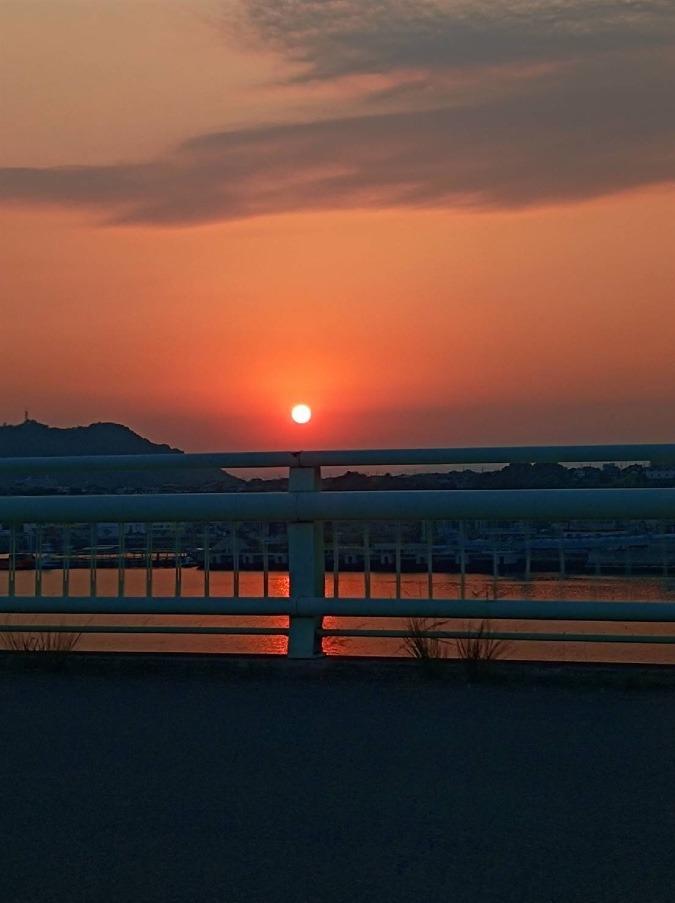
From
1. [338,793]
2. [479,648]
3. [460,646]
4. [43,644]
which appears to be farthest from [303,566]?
[338,793]

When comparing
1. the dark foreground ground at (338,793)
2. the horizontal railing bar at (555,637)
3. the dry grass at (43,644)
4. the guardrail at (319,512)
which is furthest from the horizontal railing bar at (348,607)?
the dark foreground ground at (338,793)

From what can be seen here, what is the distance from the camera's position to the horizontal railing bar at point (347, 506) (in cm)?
714

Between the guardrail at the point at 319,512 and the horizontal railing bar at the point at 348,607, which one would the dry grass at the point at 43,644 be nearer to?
the guardrail at the point at 319,512

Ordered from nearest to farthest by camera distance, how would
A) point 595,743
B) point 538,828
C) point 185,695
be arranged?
point 538,828 < point 595,743 < point 185,695

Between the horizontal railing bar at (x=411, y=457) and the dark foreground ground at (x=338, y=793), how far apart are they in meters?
1.27

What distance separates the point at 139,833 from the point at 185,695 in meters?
2.59

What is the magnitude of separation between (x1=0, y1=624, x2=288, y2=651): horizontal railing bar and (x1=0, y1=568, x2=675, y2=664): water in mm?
185

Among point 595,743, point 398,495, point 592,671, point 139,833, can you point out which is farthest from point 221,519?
point 139,833

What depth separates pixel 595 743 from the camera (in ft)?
18.7

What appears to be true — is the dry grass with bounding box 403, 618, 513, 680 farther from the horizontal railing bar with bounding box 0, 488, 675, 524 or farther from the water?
the horizontal railing bar with bounding box 0, 488, 675, 524

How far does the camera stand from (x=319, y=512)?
7.59 meters

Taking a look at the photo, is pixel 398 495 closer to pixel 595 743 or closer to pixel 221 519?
pixel 221 519

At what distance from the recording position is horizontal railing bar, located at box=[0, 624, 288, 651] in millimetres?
7715

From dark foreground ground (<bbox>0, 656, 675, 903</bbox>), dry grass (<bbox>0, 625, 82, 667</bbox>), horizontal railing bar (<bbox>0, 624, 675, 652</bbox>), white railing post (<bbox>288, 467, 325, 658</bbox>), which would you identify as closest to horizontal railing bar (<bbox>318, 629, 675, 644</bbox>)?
horizontal railing bar (<bbox>0, 624, 675, 652</bbox>)
